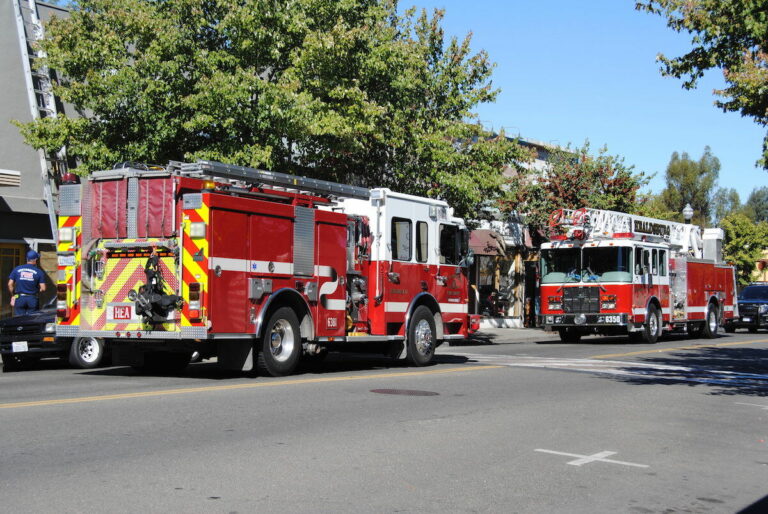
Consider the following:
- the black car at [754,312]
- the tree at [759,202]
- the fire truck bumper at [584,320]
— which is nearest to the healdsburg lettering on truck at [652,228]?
the fire truck bumper at [584,320]

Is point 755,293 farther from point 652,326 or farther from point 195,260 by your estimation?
point 195,260

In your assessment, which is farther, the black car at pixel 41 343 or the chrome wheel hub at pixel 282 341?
the black car at pixel 41 343

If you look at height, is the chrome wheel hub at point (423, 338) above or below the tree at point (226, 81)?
→ below

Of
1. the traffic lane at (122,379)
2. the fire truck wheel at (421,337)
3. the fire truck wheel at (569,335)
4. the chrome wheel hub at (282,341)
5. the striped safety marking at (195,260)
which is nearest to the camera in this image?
the traffic lane at (122,379)

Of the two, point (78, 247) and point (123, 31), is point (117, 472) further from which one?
point (123, 31)

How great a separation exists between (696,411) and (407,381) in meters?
4.26

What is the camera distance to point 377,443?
27.2 ft

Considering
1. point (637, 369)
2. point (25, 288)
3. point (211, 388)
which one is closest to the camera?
point (211, 388)

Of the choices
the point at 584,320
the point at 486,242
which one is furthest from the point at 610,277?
the point at 486,242

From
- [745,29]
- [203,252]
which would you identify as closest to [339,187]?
[203,252]

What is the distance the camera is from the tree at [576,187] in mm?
32875

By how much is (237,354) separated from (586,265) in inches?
597

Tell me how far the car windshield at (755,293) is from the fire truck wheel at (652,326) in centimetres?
1110

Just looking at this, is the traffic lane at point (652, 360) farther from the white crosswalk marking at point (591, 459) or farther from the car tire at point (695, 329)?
the white crosswalk marking at point (591, 459)
